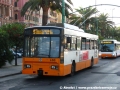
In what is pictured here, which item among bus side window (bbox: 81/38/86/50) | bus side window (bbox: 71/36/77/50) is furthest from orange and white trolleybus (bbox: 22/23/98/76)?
bus side window (bbox: 81/38/86/50)

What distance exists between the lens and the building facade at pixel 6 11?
6700 centimetres

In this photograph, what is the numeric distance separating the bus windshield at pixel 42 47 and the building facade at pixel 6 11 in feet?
167

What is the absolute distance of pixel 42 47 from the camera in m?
15.9

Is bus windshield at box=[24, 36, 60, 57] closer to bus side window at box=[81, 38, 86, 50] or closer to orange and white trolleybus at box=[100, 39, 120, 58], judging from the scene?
bus side window at box=[81, 38, 86, 50]

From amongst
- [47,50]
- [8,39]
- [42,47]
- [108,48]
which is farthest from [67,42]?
[108,48]

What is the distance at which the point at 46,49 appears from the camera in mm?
15914

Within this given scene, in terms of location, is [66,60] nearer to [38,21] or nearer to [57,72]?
[57,72]

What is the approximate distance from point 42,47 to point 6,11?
55517 mm

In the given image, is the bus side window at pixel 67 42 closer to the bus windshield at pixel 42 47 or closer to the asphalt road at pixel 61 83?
the bus windshield at pixel 42 47

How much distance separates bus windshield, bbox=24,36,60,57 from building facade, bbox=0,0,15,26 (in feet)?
167

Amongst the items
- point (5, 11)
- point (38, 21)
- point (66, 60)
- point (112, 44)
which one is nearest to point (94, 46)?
point (66, 60)

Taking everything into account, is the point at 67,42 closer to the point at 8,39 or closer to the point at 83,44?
the point at 83,44

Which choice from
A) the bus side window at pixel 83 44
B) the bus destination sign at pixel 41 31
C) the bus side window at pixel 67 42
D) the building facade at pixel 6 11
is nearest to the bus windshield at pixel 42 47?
the bus destination sign at pixel 41 31

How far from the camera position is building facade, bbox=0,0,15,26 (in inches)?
2638
